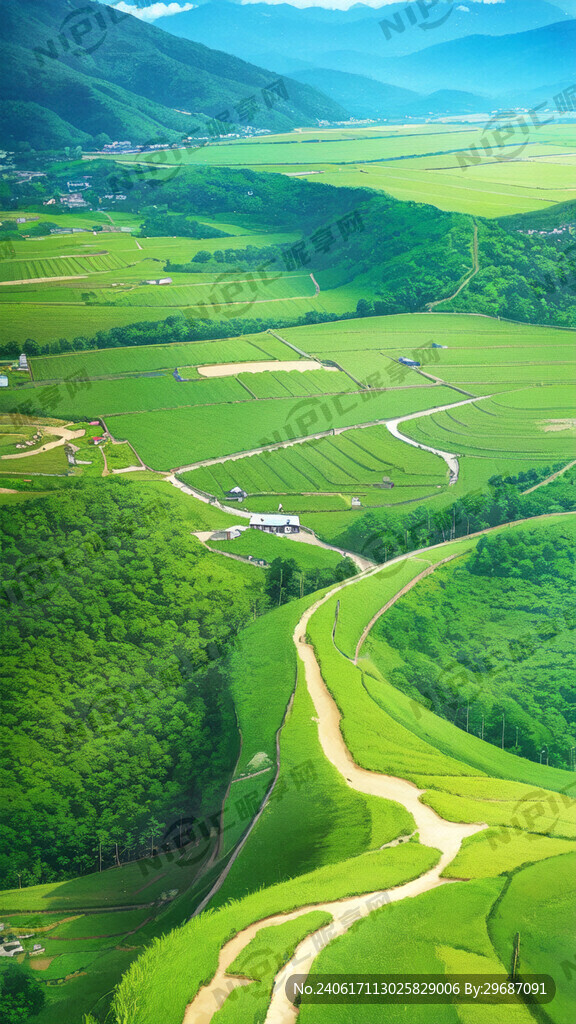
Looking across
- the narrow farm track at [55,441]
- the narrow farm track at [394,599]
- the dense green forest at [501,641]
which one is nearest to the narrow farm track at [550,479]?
the dense green forest at [501,641]

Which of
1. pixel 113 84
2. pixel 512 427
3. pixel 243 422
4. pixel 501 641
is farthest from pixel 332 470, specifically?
pixel 113 84

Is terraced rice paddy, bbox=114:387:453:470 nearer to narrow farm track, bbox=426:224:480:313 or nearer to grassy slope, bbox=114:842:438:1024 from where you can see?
narrow farm track, bbox=426:224:480:313

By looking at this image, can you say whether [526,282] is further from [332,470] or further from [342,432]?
[332,470]

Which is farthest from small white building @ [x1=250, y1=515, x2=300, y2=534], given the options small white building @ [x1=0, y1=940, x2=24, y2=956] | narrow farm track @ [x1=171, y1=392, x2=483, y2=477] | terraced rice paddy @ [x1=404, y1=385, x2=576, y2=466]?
small white building @ [x1=0, y1=940, x2=24, y2=956]

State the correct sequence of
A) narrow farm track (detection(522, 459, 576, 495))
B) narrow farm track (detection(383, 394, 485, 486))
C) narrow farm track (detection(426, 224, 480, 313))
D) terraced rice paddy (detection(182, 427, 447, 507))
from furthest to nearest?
narrow farm track (detection(426, 224, 480, 313)) < narrow farm track (detection(383, 394, 485, 486)) < terraced rice paddy (detection(182, 427, 447, 507)) < narrow farm track (detection(522, 459, 576, 495))

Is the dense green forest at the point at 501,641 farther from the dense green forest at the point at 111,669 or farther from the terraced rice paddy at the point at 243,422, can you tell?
the terraced rice paddy at the point at 243,422

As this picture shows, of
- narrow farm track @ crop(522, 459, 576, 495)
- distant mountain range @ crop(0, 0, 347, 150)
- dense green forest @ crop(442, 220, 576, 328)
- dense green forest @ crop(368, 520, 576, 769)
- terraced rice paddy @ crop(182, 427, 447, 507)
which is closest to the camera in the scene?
dense green forest @ crop(368, 520, 576, 769)

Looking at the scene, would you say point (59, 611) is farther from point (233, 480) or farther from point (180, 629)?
point (233, 480)
